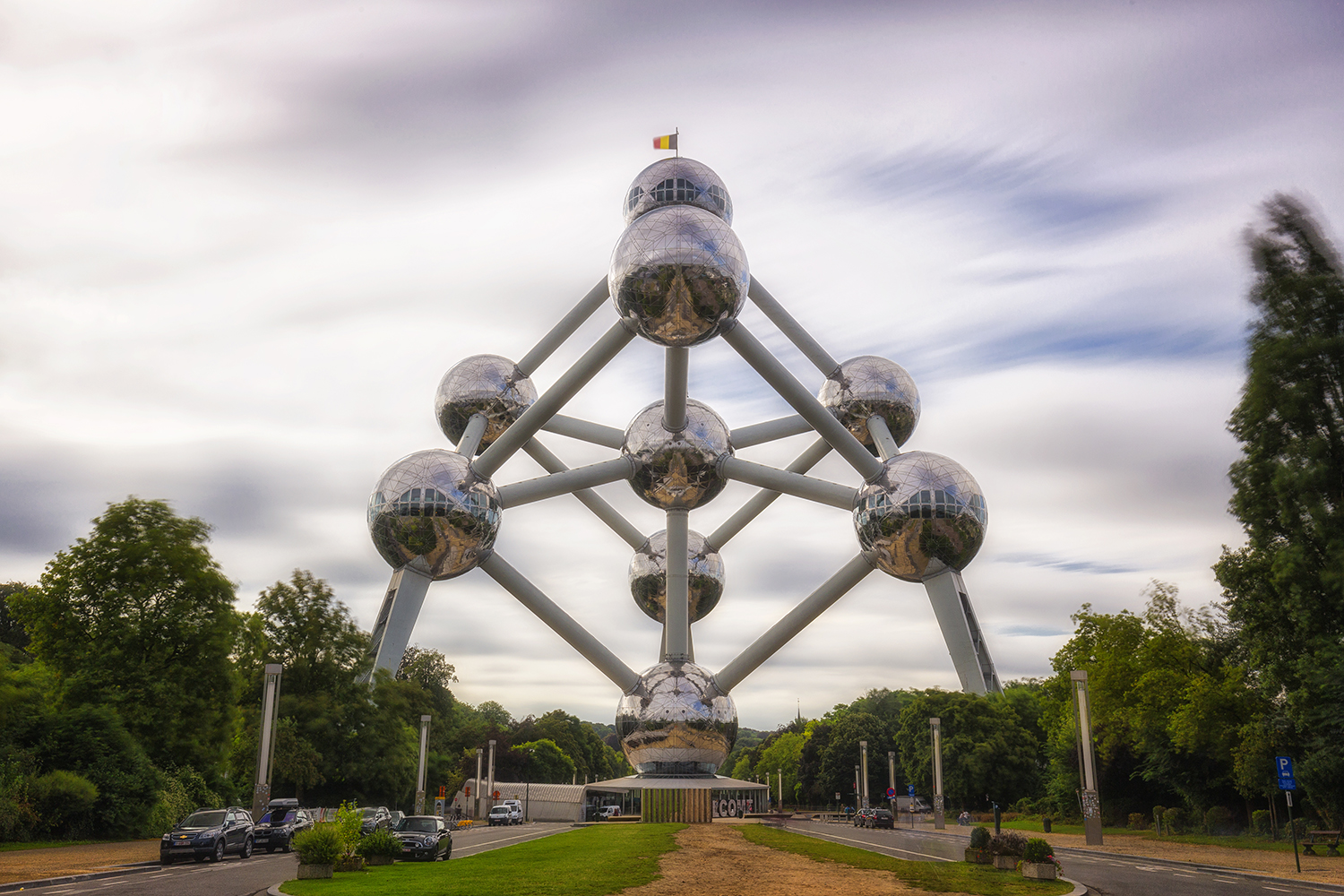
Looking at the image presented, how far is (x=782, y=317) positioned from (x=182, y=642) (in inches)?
690

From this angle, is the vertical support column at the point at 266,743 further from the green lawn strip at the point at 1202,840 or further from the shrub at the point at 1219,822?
the shrub at the point at 1219,822

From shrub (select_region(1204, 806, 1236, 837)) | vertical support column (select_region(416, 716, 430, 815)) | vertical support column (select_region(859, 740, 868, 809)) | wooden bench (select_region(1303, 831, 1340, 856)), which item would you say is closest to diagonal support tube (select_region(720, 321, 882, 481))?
wooden bench (select_region(1303, 831, 1340, 856))

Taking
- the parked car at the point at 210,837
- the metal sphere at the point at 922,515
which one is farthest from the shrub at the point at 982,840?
the parked car at the point at 210,837

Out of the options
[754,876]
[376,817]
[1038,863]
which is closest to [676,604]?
[754,876]

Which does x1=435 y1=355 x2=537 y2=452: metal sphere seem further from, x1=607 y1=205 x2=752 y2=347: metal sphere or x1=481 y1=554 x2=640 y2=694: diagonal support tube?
x1=607 y1=205 x2=752 y2=347: metal sphere

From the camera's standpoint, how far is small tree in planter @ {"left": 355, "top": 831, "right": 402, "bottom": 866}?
16.3 m

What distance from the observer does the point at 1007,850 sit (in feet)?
51.3

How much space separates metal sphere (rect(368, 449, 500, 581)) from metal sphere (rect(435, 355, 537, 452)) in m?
3.35

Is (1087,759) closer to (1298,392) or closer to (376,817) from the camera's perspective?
(1298,392)

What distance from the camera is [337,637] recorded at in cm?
3466

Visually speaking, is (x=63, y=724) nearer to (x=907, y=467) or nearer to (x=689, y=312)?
(x=689, y=312)

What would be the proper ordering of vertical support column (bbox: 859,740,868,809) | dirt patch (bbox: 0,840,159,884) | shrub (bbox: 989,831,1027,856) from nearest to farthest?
dirt patch (bbox: 0,840,159,884), shrub (bbox: 989,831,1027,856), vertical support column (bbox: 859,740,868,809)

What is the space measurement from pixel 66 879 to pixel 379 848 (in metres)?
4.30

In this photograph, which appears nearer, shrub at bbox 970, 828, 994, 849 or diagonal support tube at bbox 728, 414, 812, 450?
shrub at bbox 970, 828, 994, 849
